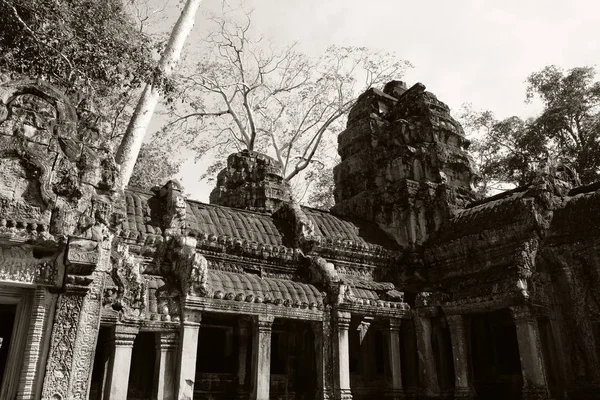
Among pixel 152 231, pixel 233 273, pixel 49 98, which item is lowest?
pixel 233 273

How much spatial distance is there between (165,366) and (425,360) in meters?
6.23

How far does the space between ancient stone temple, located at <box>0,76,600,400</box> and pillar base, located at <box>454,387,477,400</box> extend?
0.09ft

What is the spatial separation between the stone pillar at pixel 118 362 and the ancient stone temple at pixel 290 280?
0.09ft

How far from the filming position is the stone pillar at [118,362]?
770cm

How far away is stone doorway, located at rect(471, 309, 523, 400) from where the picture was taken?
461 inches

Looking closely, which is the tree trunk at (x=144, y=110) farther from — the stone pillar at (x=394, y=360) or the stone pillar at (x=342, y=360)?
the stone pillar at (x=394, y=360)

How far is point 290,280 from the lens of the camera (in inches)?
447

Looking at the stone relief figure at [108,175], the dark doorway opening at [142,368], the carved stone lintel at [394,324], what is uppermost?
the stone relief figure at [108,175]

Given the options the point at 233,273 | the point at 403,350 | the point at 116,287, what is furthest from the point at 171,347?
the point at 403,350

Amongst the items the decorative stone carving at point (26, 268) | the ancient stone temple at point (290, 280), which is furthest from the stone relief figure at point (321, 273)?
the decorative stone carving at point (26, 268)

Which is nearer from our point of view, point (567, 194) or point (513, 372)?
point (513, 372)

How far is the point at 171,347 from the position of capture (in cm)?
856

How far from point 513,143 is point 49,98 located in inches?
894

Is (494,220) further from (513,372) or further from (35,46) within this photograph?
(35,46)
